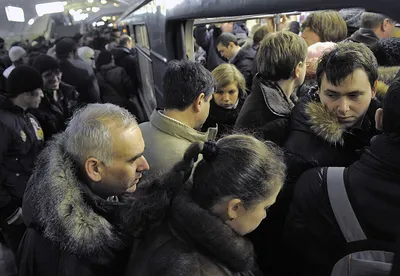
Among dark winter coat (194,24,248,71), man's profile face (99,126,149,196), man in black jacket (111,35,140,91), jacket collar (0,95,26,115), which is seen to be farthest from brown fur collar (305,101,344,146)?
man in black jacket (111,35,140,91)

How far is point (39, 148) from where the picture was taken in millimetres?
2953

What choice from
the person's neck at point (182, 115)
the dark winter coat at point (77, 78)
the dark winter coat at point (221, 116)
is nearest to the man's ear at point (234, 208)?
the person's neck at point (182, 115)

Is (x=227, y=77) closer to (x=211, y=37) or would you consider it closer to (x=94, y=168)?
(x=94, y=168)

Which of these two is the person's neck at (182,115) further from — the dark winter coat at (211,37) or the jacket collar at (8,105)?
the dark winter coat at (211,37)

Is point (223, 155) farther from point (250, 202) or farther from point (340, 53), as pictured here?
point (340, 53)

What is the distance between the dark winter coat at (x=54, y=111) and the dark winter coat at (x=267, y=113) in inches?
79.7

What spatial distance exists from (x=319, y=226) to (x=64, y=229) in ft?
2.62

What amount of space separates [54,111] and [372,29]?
9.17 feet

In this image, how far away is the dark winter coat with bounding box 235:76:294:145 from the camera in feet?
5.97

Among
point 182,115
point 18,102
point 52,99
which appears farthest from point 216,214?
point 52,99

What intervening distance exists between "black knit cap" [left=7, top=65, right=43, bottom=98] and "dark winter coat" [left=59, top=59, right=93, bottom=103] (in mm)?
2138

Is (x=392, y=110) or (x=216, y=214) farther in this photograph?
(x=216, y=214)

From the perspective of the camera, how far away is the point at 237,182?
109 centimetres

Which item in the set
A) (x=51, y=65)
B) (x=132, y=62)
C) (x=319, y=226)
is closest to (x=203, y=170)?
(x=319, y=226)
